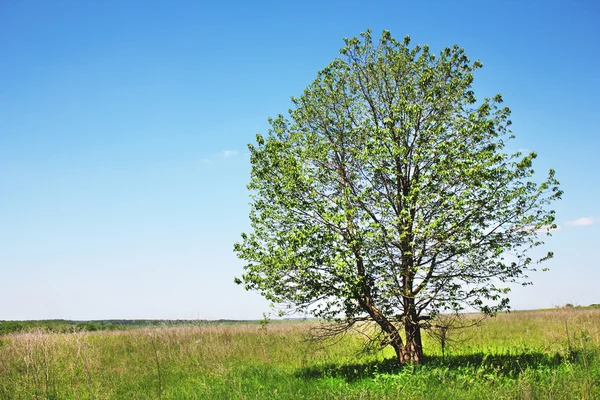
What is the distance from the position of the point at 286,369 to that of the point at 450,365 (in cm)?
575

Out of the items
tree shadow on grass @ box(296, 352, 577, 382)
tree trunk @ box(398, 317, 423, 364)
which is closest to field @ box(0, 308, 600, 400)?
tree shadow on grass @ box(296, 352, 577, 382)

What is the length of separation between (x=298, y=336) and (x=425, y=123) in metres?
13.6

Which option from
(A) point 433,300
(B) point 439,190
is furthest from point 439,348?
(B) point 439,190

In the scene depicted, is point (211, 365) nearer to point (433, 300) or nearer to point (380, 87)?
point (433, 300)

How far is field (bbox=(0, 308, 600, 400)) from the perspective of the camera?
411 inches

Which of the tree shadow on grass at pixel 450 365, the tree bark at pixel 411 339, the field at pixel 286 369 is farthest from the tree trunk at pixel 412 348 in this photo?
the field at pixel 286 369

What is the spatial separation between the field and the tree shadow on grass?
44 mm

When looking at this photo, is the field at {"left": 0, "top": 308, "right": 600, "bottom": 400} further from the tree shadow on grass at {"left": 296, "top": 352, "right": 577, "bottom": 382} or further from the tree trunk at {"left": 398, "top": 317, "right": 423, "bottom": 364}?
the tree trunk at {"left": 398, "top": 317, "right": 423, "bottom": 364}

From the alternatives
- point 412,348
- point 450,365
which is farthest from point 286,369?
point 450,365

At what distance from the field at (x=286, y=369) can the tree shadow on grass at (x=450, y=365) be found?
1.7 inches

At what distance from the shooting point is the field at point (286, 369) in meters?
10.4

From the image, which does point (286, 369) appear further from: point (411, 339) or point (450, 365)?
point (450, 365)

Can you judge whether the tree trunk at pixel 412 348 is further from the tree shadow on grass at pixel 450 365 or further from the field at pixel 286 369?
the field at pixel 286 369

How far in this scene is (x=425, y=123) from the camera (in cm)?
1448
